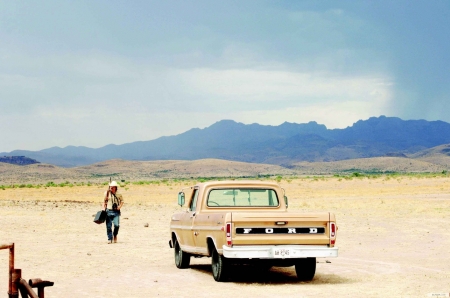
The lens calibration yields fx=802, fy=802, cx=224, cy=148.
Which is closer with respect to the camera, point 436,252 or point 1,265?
point 1,265

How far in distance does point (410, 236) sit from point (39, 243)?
37.2 feet

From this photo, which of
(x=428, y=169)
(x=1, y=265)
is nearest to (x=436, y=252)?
(x=1, y=265)

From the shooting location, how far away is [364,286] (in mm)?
14055

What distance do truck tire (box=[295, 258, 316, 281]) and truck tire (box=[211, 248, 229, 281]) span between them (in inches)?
54.5

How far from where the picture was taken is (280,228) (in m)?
13.9

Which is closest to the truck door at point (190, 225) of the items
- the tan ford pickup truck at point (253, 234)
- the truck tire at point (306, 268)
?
the tan ford pickup truck at point (253, 234)

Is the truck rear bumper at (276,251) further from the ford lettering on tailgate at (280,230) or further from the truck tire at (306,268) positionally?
the truck tire at (306,268)

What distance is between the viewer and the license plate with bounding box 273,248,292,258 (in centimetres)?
1366

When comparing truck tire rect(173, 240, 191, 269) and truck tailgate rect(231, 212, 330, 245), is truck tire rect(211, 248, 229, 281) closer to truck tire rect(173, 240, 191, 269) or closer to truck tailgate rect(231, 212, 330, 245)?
truck tailgate rect(231, 212, 330, 245)

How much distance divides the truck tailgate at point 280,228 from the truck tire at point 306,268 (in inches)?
36.0

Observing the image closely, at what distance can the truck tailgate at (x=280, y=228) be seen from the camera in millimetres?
13758

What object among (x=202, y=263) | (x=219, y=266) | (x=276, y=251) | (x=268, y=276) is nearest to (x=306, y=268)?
(x=268, y=276)

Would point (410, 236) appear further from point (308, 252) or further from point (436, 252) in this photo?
point (308, 252)

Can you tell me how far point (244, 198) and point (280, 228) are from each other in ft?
6.72
